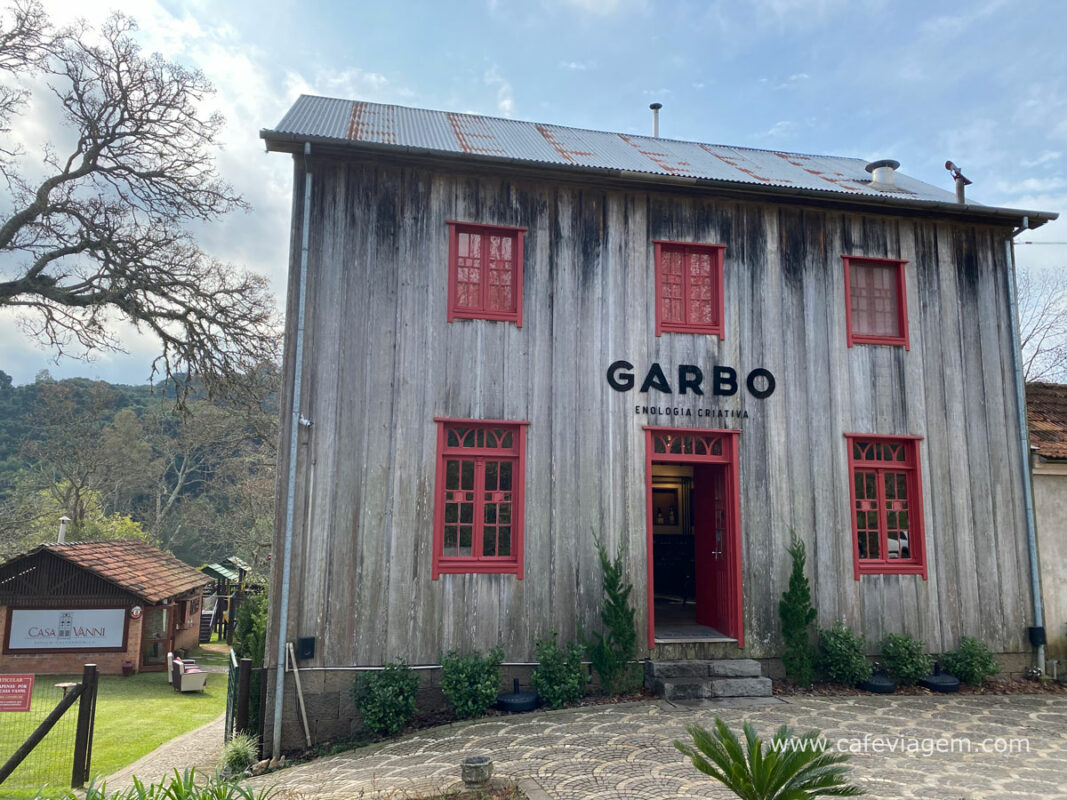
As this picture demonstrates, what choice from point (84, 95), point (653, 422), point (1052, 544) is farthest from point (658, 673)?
point (84, 95)

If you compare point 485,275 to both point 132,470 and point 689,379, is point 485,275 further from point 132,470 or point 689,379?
point 132,470

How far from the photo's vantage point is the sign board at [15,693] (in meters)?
7.43

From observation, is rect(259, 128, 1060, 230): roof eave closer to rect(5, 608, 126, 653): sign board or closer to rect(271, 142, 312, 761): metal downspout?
rect(271, 142, 312, 761): metal downspout

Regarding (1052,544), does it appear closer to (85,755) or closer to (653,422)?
(653,422)

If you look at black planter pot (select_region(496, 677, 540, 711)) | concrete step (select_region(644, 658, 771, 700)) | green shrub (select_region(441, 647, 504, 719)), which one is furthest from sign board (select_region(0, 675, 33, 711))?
concrete step (select_region(644, 658, 771, 700))

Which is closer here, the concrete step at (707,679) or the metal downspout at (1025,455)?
the concrete step at (707,679)

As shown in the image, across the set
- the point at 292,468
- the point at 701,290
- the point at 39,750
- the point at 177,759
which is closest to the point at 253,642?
the point at 177,759

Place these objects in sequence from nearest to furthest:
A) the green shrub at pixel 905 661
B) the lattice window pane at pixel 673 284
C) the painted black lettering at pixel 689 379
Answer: the green shrub at pixel 905 661
the painted black lettering at pixel 689 379
the lattice window pane at pixel 673 284

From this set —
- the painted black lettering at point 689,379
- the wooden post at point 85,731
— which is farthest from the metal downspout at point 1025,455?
the wooden post at point 85,731

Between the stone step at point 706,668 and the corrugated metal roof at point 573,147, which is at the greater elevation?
the corrugated metal roof at point 573,147

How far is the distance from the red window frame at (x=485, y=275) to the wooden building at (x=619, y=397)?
0.10ft

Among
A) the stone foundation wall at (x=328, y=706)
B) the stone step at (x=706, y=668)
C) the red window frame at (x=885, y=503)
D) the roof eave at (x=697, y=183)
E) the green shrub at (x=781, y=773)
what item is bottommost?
the stone foundation wall at (x=328, y=706)

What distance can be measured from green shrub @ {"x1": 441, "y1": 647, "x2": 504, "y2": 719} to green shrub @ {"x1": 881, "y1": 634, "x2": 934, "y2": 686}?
5120mm

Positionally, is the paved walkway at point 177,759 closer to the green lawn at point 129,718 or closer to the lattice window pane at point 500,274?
the green lawn at point 129,718
